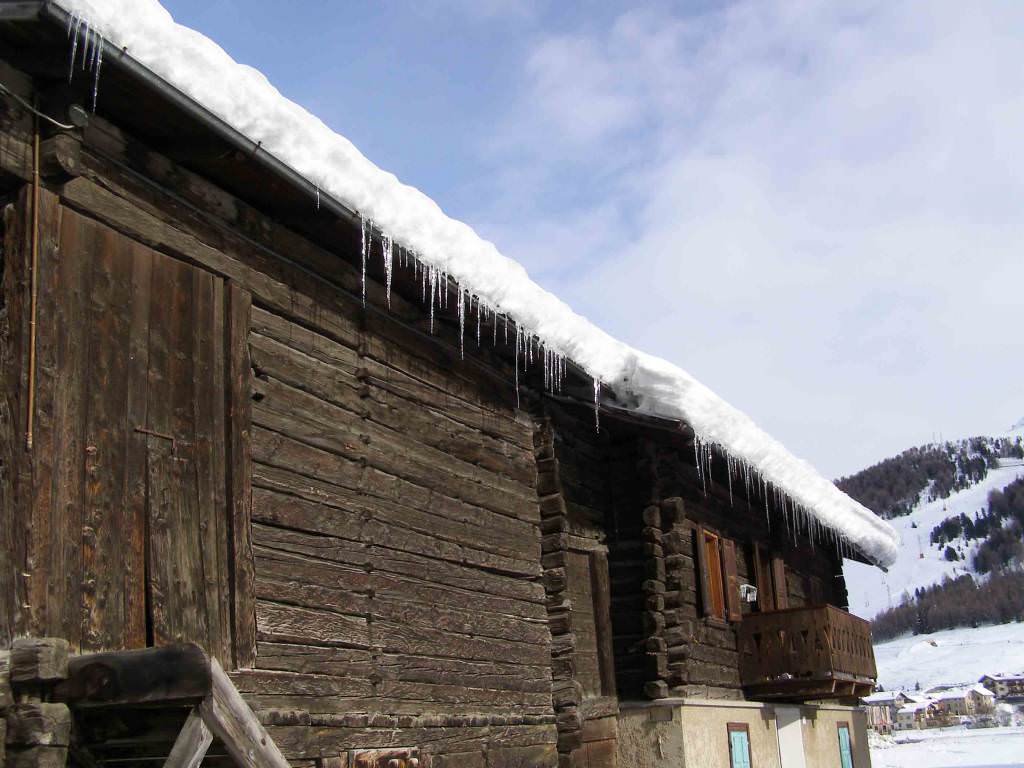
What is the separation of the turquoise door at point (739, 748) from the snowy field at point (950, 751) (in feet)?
97.6

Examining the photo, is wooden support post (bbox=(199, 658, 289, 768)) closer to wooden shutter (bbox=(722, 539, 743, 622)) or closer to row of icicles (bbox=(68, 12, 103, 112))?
row of icicles (bbox=(68, 12, 103, 112))

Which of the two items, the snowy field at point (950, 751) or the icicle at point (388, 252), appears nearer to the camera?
the icicle at point (388, 252)

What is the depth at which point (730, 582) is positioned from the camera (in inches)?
560

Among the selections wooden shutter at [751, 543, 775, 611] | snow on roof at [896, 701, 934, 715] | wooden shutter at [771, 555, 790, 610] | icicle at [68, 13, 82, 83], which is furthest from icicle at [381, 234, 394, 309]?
snow on roof at [896, 701, 934, 715]

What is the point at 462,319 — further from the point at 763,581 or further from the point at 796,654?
the point at 763,581

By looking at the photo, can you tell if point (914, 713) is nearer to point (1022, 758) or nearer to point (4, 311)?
point (1022, 758)

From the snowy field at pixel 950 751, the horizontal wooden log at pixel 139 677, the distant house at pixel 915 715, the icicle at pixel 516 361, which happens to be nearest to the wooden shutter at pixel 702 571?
the icicle at pixel 516 361

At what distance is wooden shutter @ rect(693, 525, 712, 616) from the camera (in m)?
13.2

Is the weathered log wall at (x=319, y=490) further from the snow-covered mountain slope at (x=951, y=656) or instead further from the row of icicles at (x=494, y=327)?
the snow-covered mountain slope at (x=951, y=656)

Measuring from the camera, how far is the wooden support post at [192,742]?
4660 mm

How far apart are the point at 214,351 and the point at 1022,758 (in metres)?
46.8

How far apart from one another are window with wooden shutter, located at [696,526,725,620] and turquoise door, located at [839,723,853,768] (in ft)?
15.3

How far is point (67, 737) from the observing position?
15.8 feet

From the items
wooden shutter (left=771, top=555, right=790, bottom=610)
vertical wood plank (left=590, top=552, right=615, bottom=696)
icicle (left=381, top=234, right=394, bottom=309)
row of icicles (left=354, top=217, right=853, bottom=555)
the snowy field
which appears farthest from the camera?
the snowy field
